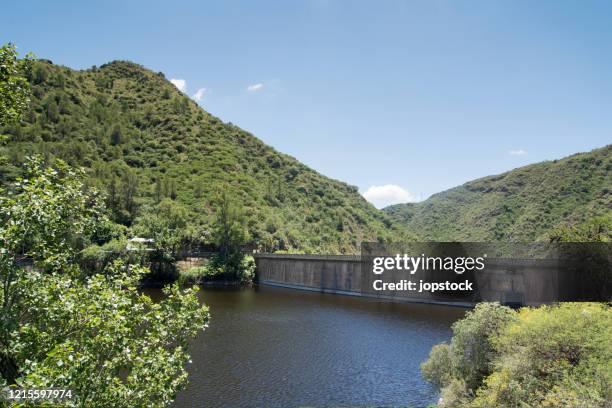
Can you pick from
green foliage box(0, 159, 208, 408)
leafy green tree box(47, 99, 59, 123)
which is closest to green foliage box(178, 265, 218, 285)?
leafy green tree box(47, 99, 59, 123)

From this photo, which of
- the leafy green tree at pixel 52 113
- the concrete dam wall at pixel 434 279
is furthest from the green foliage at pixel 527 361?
the leafy green tree at pixel 52 113

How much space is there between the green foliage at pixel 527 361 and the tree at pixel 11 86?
19542 millimetres

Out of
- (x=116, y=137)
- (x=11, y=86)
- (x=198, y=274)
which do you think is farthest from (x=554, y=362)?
(x=116, y=137)

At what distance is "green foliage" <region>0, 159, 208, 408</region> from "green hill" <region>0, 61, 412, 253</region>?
75.9 m

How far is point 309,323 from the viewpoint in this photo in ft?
145

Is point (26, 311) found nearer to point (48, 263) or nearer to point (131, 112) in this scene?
point (48, 263)

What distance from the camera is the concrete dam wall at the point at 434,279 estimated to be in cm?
5216

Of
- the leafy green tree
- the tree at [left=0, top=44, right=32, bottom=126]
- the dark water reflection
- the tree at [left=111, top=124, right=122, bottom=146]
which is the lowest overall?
the dark water reflection

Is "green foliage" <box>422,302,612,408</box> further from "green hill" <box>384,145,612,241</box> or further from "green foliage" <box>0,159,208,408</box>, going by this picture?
"green hill" <box>384,145,612,241</box>

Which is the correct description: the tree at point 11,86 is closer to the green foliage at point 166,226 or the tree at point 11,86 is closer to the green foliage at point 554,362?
the green foliage at point 554,362

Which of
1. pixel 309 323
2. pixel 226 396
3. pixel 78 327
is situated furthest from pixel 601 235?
pixel 78 327

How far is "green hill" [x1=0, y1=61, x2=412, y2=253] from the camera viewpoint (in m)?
93.2

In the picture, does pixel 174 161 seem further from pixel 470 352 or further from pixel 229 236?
pixel 470 352

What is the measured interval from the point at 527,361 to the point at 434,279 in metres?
42.5
